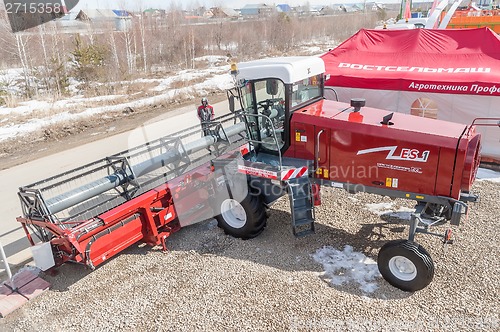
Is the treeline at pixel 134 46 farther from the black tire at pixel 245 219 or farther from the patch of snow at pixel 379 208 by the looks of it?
the patch of snow at pixel 379 208

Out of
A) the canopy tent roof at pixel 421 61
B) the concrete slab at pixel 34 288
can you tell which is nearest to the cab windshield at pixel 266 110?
the concrete slab at pixel 34 288

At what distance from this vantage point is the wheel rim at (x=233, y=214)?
21.0 feet

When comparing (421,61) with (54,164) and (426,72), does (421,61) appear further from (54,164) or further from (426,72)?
(54,164)

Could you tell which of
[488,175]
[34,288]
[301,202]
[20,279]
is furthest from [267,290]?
[488,175]

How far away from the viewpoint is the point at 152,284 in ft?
17.9

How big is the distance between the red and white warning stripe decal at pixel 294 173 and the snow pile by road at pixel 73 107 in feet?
35.4

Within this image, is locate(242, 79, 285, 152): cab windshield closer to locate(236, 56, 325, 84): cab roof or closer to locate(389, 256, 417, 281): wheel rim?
locate(236, 56, 325, 84): cab roof

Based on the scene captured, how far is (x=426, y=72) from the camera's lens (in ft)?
33.9

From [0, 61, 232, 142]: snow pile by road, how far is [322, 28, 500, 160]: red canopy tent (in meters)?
8.31

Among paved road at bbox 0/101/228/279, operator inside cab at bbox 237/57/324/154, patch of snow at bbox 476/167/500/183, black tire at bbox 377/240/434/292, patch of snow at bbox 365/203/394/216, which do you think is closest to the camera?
black tire at bbox 377/240/434/292

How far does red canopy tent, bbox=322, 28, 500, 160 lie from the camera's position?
938cm

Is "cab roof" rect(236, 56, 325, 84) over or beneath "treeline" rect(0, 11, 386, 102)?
over

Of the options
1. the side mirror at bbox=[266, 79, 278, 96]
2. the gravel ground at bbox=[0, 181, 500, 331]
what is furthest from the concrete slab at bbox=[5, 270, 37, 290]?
the side mirror at bbox=[266, 79, 278, 96]

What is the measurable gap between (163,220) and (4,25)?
20.4 meters
